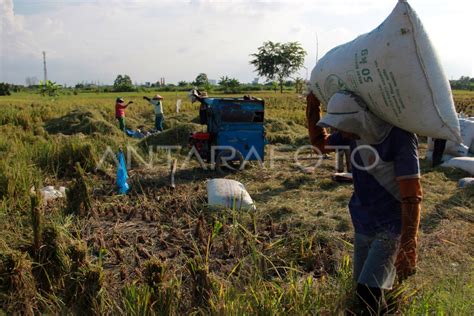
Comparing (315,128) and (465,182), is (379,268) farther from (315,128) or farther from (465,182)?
(465,182)

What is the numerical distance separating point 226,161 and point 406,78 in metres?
4.76

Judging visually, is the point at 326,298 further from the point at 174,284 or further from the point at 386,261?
the point at 174,284

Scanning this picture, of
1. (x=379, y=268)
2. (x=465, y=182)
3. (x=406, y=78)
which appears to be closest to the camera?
(x=406, y=78)

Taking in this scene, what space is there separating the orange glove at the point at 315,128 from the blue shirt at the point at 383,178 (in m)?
0.37

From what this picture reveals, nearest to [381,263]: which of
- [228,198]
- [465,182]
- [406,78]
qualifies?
[406,78]

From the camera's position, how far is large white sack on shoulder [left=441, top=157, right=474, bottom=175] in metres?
6.15

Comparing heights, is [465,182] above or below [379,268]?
below

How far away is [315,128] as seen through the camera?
2.50 metres

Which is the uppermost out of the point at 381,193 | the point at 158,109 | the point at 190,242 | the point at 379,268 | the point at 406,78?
the point at 406,78

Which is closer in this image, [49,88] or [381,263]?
[381,263]

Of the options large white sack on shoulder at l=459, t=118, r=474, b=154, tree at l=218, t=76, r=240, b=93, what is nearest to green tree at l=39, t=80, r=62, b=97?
tree at l=218, t=76, r=240, b=93

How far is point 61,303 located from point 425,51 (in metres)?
2.28

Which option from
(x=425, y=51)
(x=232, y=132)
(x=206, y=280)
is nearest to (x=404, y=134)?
(x=425, y=51)

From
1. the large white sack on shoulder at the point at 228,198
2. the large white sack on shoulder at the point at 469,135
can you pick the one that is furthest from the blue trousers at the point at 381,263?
the large white sack on shoulder at the point at 469,135
